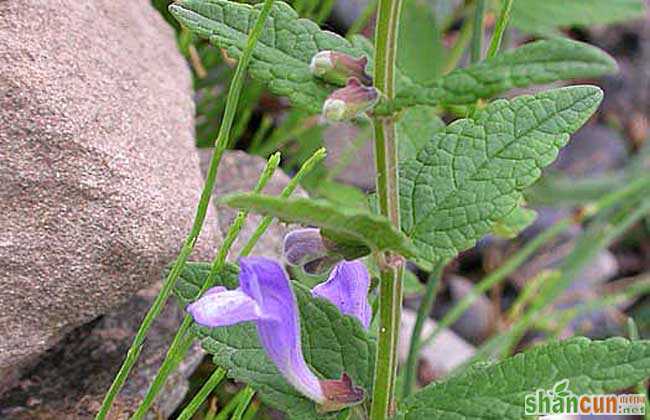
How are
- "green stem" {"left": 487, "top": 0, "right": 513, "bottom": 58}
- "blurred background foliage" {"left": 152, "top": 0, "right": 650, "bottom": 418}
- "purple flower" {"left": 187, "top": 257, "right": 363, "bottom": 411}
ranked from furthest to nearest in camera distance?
"blurred background foliage" {"left": 152, "top": 0, "right": 650, "bottom": 418}
"green stem" {"left": 487, "top": 0, "right": 513, "bottom": 58}
"purple flower" {"left": 187, "top": 257, "right": 363, "bottom": 411}

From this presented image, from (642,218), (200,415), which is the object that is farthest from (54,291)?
(642,218)

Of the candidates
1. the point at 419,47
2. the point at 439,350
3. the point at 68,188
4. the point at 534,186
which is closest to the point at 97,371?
the point at 68,188

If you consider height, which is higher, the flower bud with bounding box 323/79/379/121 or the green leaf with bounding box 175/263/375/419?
the flower bud with bounding box 323/79/379/121

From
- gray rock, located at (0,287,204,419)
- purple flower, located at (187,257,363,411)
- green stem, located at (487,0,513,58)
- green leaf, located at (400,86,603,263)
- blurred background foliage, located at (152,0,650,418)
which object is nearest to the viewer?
purple flower, located at (187,257,363,411)

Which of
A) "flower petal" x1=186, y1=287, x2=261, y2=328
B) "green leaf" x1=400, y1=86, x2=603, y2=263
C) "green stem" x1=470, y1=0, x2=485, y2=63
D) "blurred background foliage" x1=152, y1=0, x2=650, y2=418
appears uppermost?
"green stem" x1=470, y1=0, x2=485, y2=63

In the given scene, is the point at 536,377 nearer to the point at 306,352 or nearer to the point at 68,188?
the point at 306,352

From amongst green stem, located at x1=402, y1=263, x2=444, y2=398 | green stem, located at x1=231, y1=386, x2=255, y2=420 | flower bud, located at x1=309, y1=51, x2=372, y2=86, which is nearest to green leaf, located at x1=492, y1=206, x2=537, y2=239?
green stem, located at x1=402, y1=263, x2=444, y2=398

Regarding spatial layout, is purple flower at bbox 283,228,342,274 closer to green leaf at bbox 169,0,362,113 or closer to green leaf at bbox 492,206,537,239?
green leaf at bbox 169,0,362,113
